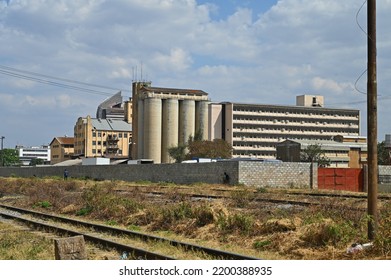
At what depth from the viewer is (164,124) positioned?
125625 millimetres

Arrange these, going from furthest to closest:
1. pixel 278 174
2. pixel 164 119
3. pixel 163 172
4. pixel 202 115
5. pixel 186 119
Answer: pixel 202 115 < pixel 186 119 < pixel 164 119 < pixel 163 172 < pixel 278 174

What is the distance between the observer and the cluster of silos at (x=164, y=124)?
12319 centimetres

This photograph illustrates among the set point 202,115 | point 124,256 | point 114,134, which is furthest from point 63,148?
point 124,256

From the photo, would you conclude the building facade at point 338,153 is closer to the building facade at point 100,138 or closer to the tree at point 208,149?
the tree at point 208,149

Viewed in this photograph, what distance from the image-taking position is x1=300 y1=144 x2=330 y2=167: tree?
10062 cm

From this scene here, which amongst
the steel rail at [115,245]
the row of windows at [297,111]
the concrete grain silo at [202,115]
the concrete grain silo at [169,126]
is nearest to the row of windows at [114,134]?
the concrete grain silo at [169,126]

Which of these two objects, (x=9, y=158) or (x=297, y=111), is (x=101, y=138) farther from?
(x=297, y=111)

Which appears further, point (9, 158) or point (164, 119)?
point (9, 158)

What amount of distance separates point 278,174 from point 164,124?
8391 cm

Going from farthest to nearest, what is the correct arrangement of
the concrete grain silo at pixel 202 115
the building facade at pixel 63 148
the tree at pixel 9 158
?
1. the building facade at pixel 63 148
2. the tree at pixel 9 158
3. the concrete grain silo at pixel 202 115

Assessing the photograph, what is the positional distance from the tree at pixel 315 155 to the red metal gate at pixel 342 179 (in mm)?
55965

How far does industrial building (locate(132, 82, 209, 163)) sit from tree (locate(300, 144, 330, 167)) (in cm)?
2733
